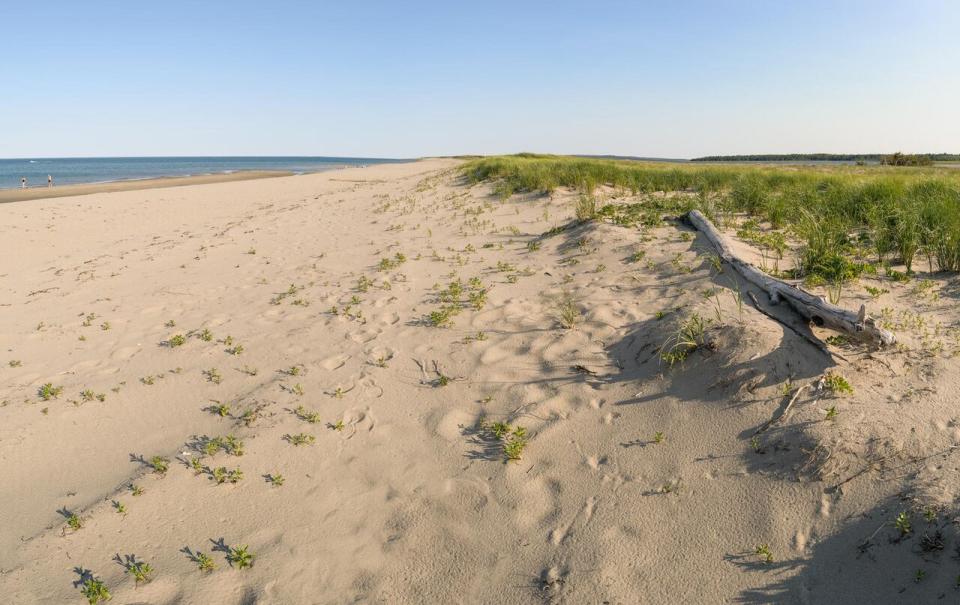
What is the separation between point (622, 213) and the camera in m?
9.27

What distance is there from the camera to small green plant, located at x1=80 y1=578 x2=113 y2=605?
9.28ft

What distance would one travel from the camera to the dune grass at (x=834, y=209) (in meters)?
5.53

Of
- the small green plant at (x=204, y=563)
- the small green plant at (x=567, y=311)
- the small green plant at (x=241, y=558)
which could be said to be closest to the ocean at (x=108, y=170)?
the small green plant at (x=567, y=311)

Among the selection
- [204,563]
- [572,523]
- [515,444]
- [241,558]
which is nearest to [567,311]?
[515,444]

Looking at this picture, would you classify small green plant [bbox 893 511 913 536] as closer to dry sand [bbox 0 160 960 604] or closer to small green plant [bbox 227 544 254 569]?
dry sand [bbox 0 160 960 604]

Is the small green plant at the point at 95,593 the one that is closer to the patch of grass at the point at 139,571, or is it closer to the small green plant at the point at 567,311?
the patch of grass at the point at 139,571

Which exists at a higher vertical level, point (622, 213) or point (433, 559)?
point (622, 213)

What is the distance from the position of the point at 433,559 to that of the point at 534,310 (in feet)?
10.7

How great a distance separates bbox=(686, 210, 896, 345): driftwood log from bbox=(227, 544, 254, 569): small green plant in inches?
163

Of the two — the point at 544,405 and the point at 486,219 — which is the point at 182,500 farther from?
the point at 486,219

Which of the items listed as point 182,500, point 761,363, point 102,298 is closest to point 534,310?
point 761,363

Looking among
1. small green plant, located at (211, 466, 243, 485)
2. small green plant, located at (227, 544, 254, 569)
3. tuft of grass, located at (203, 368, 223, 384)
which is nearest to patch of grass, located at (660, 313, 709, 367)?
small green plant, located at (227, 544, 254, 569)

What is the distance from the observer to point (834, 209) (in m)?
8.60

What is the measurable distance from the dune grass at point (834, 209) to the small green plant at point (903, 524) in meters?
3.09
